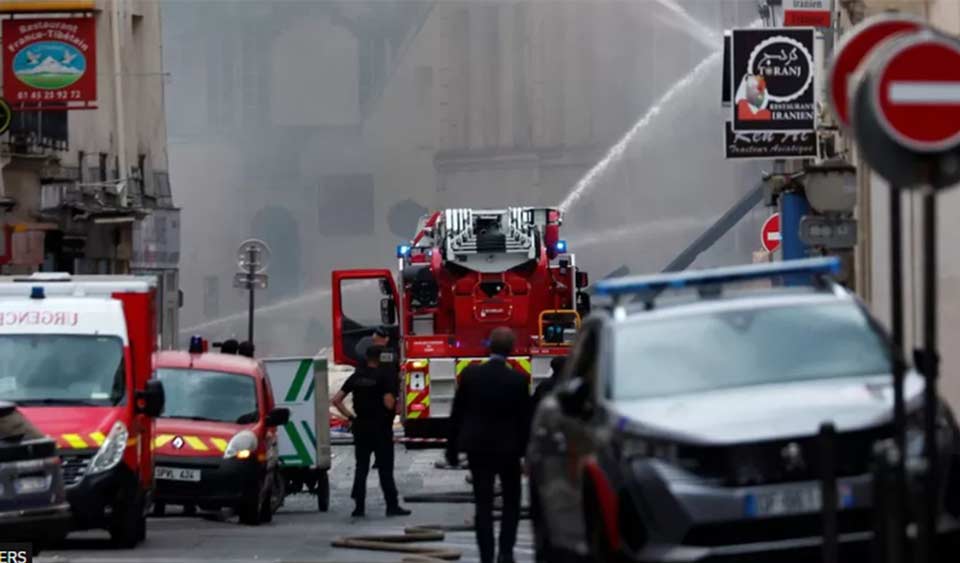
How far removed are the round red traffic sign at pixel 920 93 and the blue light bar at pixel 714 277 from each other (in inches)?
120

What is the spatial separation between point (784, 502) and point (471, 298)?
2342cm

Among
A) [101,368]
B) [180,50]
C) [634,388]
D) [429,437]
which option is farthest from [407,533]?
[180,50]

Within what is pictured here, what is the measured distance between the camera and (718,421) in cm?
1068

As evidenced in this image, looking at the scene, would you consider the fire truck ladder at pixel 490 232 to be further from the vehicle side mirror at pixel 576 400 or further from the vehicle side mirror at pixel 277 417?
the vehicle side mirror at pixel 576 400

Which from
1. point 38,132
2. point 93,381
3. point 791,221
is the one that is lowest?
point 93,381

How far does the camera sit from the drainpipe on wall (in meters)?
44.4

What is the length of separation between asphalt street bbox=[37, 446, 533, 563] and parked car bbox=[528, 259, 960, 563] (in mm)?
4619

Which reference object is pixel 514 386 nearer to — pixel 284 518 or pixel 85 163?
pixel 284 518

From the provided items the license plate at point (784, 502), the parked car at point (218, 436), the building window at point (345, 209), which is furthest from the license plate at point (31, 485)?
the building window at point (345, 209)

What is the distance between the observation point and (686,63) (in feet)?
214

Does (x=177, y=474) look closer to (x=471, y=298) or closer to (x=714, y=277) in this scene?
(x=714, y=277)

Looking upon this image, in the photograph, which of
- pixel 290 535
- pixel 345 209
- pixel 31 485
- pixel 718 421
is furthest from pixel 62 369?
pixel 345 209

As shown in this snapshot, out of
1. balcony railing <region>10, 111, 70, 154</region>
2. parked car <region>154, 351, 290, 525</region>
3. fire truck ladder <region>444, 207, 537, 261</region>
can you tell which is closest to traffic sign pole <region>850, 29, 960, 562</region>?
parked car <region>154, 351, 290, 525</region>

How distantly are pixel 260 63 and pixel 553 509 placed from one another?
58.4 meters
